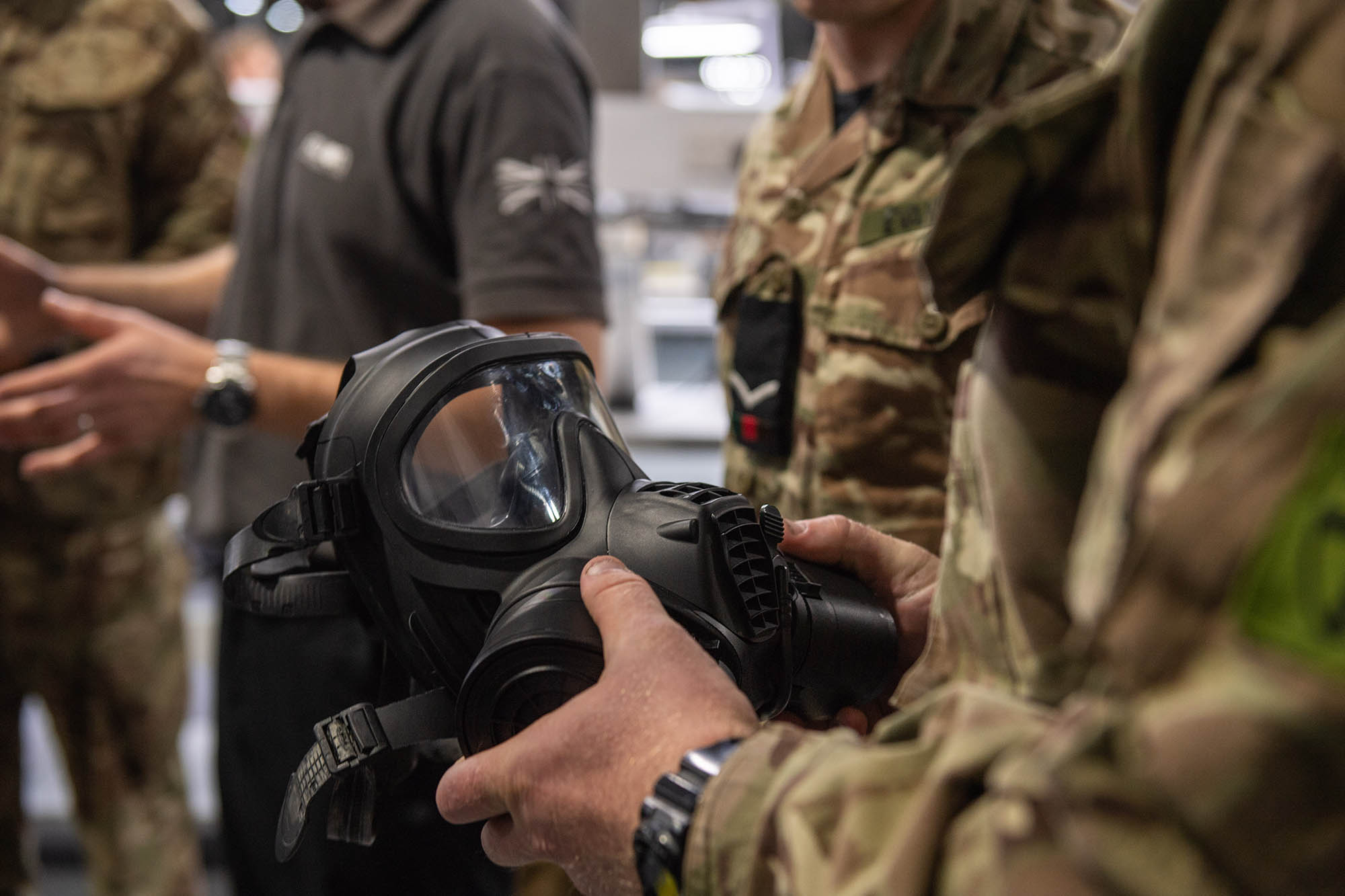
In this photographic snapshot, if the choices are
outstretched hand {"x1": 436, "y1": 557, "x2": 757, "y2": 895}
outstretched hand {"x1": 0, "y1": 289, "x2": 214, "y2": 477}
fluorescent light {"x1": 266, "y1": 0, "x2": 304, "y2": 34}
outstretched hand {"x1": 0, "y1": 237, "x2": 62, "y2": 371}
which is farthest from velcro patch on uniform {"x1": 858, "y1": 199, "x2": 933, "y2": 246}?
fluorescent light {"x1": 266, "y1": 0, "x2": 304, "y2": 34}

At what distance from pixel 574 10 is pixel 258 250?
121 centimetres

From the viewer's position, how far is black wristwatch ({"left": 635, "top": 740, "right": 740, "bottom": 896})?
433mm

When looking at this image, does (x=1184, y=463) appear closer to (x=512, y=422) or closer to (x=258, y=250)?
(x=512, y=422)

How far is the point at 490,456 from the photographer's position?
629 mm

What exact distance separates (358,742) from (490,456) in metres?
0.18

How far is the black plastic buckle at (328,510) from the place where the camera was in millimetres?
607

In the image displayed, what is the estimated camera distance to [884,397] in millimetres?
934

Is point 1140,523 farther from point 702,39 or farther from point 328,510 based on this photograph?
point 702,39

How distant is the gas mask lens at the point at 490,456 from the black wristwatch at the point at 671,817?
20cm

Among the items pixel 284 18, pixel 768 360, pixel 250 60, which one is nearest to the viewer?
pixel 768 360

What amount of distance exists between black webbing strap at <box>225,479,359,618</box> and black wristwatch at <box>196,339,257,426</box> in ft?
1.78

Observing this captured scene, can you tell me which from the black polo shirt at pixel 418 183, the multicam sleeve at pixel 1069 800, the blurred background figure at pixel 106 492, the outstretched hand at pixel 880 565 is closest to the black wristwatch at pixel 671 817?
the multicam sleeve at pixel 1069 800

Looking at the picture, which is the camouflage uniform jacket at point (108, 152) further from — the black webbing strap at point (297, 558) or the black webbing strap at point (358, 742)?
the black webbing strap at point (358, 742)

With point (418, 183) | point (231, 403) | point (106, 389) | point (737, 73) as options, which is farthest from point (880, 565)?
point (737, 73)
